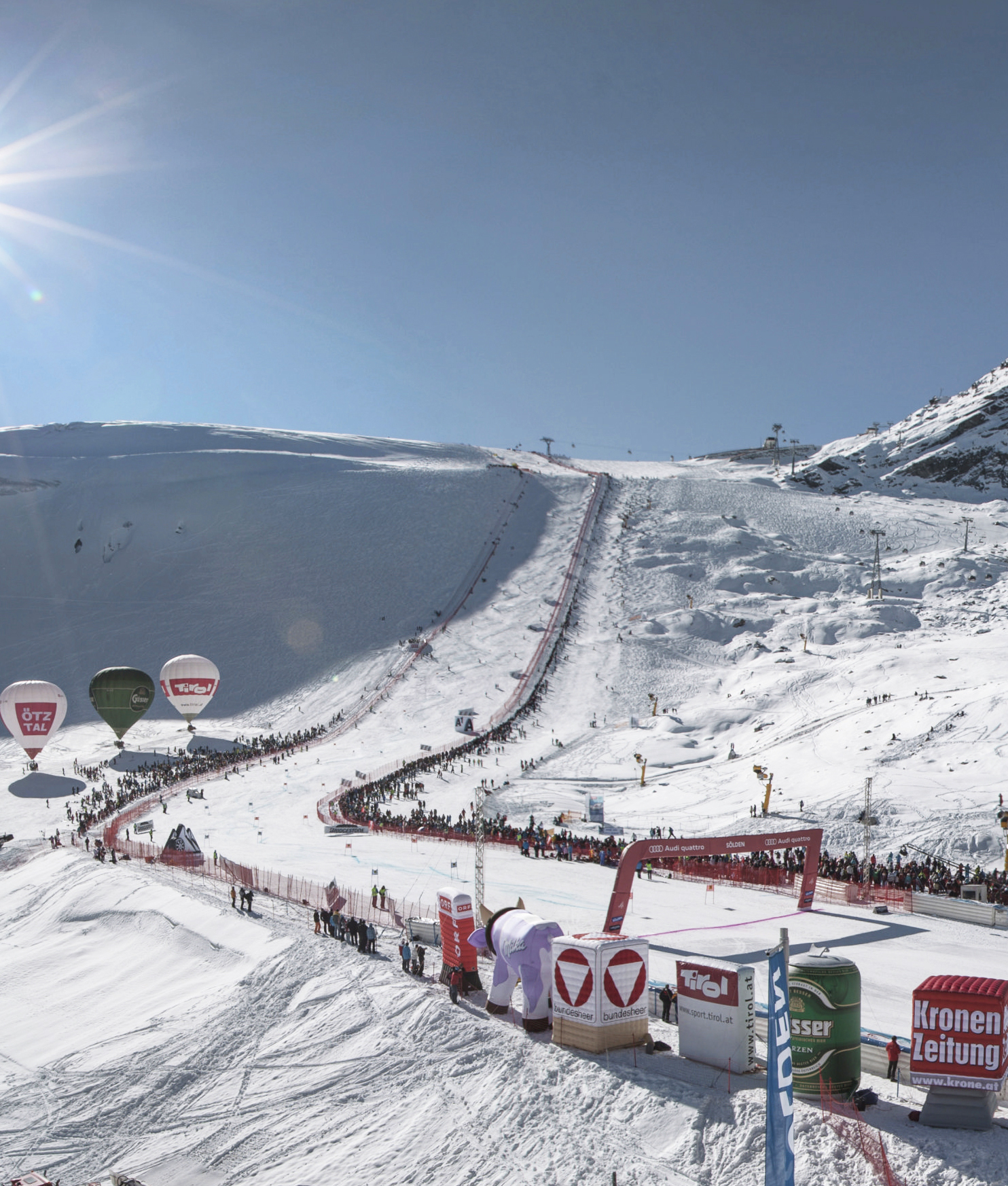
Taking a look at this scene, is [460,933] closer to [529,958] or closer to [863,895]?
[529,958]

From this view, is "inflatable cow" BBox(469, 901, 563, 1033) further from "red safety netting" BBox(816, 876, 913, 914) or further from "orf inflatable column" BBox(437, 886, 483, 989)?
"red safety netting" BBox(816, 876, 913, 914)

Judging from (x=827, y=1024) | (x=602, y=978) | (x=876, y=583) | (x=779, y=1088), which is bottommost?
(x=602, y=978)

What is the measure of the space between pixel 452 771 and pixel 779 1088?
3738 centimetres

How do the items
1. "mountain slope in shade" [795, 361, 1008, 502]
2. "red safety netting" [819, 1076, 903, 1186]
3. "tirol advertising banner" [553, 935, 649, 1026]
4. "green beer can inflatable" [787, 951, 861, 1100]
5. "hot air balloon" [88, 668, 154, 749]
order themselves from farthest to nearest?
1. "mountain slope in shade" [795, 361, 1008, 502]
2. "hot air balloon" [88, 668, 154, 749]
3. "tirol advertising banner" [553, 935, 649, 1026]
4. "green beer can inflatable" [787, 951, 861, 1100]
5. "red safety netting" [819, 1076, 903, 1186]

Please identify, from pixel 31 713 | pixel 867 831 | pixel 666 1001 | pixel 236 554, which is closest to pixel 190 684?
pixel 31 713

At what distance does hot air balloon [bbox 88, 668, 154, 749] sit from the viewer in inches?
2202

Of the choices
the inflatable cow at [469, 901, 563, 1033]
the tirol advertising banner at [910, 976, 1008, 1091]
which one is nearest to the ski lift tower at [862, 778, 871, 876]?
the inflatable cow at [469, 901, 563, 1033]

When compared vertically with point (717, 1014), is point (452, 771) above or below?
below

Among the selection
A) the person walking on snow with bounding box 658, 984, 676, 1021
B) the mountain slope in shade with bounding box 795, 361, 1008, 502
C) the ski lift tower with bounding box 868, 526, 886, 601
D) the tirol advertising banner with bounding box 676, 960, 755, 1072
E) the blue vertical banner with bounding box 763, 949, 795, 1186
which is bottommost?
the person walking on snow with bounding box 658, 984, 676, 1021

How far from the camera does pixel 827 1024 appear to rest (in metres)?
11.6

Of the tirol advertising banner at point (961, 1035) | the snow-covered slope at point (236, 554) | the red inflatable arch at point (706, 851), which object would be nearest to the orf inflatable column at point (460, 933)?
the red inflatable arch at point (706, 851)

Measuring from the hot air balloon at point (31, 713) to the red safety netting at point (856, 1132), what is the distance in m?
49.4

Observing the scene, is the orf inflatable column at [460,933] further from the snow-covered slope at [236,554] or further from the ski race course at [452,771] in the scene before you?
the snow-covered slope at [236,554]

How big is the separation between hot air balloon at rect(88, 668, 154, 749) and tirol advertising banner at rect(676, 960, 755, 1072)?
48151 millimetres
